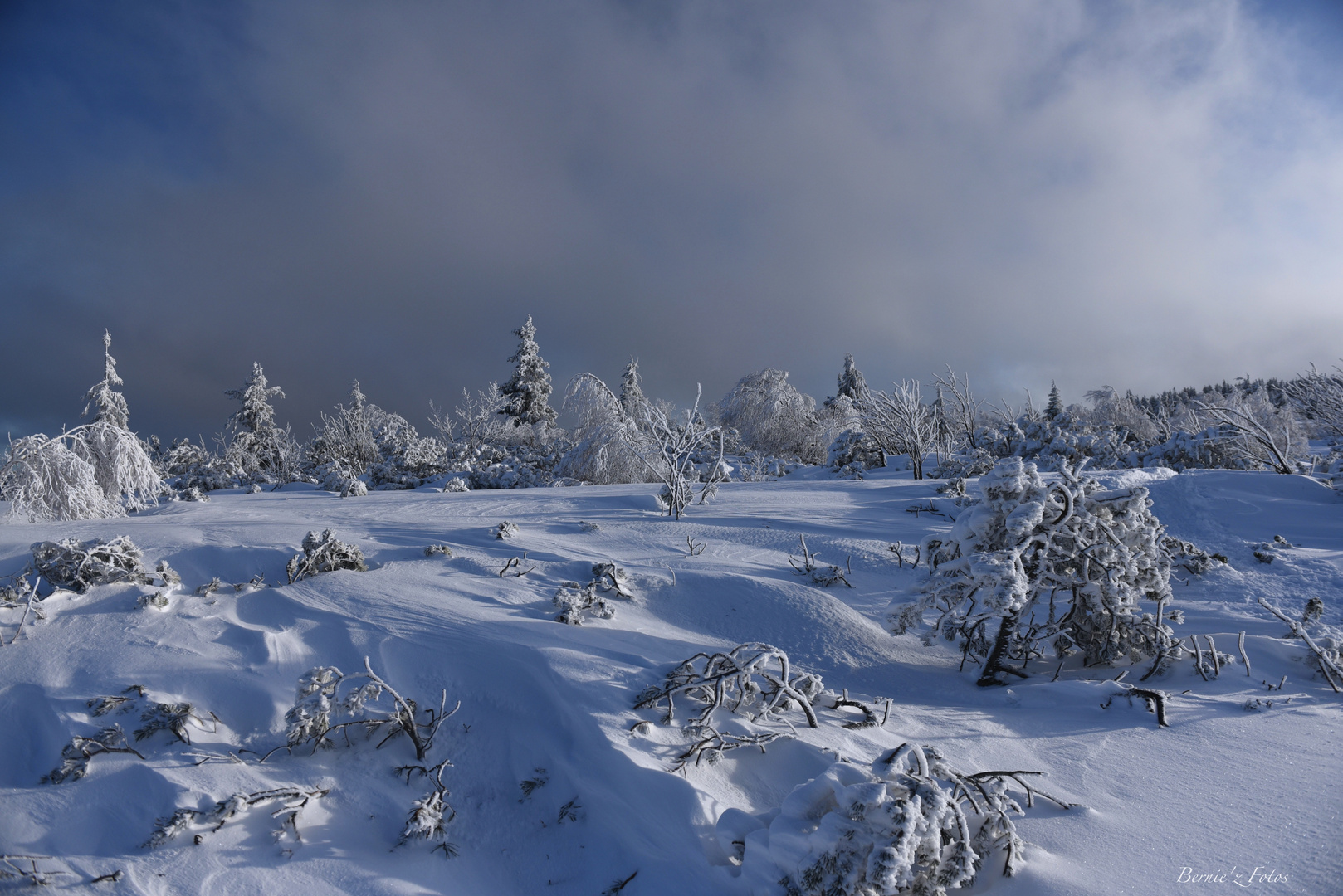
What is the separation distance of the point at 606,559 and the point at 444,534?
1724 mm

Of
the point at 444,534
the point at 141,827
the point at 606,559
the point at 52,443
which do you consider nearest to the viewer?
the point at 141,827

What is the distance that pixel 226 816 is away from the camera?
228cm

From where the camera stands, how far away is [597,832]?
7.36 feet

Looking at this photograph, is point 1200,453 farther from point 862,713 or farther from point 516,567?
point 516,567

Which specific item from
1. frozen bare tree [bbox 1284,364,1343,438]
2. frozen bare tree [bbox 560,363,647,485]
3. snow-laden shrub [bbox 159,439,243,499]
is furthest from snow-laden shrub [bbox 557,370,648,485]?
frozen bare tree [bbox 1284,364,1343,438]

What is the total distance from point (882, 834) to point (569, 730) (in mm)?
1489

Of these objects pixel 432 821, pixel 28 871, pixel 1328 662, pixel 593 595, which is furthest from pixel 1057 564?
pixel 28 871

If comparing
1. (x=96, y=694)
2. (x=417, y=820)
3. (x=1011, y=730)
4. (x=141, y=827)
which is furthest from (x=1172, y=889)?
(x=96, y=694)

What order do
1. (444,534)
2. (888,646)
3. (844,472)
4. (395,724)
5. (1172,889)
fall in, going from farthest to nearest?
1. (844,472)
2. (444,534)
3. (888,646)
4. (395,724)
5. (1172,889)

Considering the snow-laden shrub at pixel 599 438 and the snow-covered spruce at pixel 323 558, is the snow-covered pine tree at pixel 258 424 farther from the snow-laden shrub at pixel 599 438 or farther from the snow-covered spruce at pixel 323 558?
the snow-covered spruce at pixel 323 558

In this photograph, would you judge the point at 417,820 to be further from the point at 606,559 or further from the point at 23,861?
the point at 606,559

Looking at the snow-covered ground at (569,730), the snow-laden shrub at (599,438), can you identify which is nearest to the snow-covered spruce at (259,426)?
the snow-laden shrub at (599,438)

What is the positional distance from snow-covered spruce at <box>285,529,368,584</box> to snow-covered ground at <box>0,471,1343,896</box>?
19 cm

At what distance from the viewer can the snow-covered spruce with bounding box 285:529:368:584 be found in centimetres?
424
